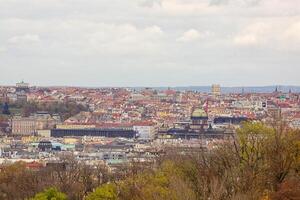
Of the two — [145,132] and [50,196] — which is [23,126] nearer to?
[145,132]

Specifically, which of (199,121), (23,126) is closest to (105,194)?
(23,126)

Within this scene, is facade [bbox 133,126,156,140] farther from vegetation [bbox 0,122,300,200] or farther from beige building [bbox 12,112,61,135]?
vegetation [bbox 0,122,300,200]

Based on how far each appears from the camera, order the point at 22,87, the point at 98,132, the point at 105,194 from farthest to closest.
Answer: the point at 22,87 < the point at 98,132 < the point at 105,194

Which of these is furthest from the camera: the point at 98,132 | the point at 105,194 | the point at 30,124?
the point at 30,124

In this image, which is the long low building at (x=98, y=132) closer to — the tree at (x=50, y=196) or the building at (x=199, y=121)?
the building at (x=199, y=121)

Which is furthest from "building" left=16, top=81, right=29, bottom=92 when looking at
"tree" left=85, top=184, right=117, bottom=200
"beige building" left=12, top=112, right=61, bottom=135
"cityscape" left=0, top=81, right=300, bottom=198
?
"tree" left=85, top=184, right=117, bottom=200

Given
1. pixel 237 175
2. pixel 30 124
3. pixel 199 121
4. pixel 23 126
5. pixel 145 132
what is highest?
pixel 237 175

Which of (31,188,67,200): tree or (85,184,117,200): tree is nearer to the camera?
(31,188,67,200): tree

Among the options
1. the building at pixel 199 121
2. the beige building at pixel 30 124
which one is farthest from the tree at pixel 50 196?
the beige building at pixel 30 124

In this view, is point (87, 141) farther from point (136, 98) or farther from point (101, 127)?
point (136, 98)
